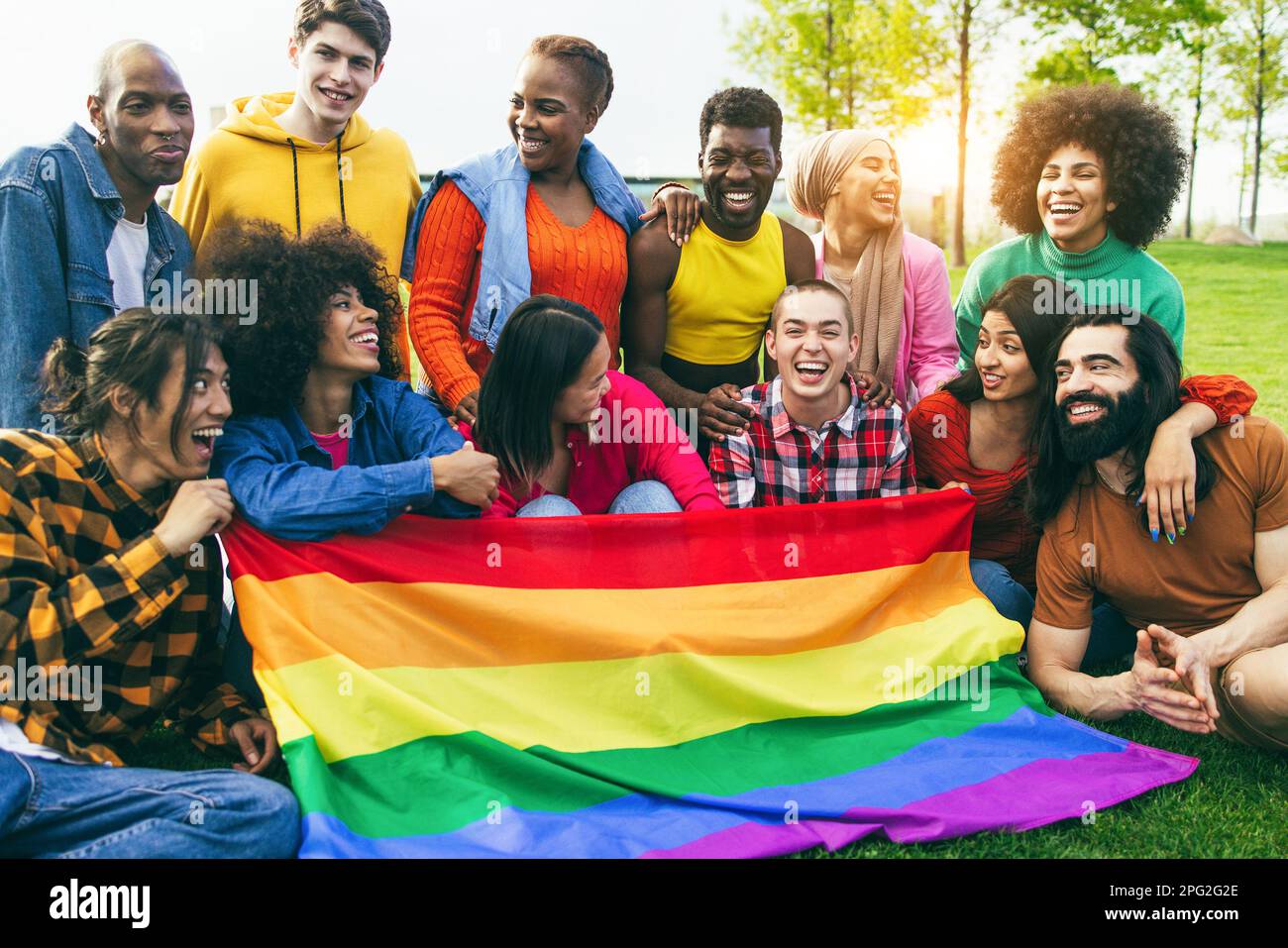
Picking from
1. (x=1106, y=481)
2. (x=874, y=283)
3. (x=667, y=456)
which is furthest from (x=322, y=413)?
(x=1106, y=481)

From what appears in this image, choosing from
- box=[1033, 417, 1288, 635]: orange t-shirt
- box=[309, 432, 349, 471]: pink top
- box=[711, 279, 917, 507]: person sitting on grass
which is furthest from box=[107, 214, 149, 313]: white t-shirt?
box=[1033, 417, 1288, 635]: orange t-shirt

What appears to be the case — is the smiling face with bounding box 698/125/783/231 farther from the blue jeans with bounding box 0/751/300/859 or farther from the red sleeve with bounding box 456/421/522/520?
the blue jeans with bounding box 0/751/300/859

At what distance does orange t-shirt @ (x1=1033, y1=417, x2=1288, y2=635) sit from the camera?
14.5 ft

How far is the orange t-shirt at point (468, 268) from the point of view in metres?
5.17

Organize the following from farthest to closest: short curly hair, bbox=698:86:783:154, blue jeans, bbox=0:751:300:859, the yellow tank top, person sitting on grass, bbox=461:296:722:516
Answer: the yellow tank top, short curly hair, bbox=698:86:783:154, person sitting on grass, bbox=461:296:722:516, blue jeans, bbox=0:751:300:859

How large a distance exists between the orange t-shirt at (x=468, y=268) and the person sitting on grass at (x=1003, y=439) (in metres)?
1.57

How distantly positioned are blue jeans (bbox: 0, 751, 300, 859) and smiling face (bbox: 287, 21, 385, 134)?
312 centimetres

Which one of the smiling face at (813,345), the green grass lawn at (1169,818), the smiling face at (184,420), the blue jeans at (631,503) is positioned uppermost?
the smiling face at (813,345)

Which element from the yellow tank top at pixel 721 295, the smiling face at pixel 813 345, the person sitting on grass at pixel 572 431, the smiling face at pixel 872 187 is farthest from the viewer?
the smiling face at pixel 872 187

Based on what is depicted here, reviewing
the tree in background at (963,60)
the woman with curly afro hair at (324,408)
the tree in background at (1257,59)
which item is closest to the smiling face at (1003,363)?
the woman with curly afro hair at (324,408)

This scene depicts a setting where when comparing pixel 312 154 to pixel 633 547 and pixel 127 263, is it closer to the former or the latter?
pixel 127 263

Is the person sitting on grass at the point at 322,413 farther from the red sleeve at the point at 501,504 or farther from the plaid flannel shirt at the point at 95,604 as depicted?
the plaid flannel shirt at the point at 95,604

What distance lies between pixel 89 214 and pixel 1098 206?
4811mm

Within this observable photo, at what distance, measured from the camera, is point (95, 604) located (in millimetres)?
3496
